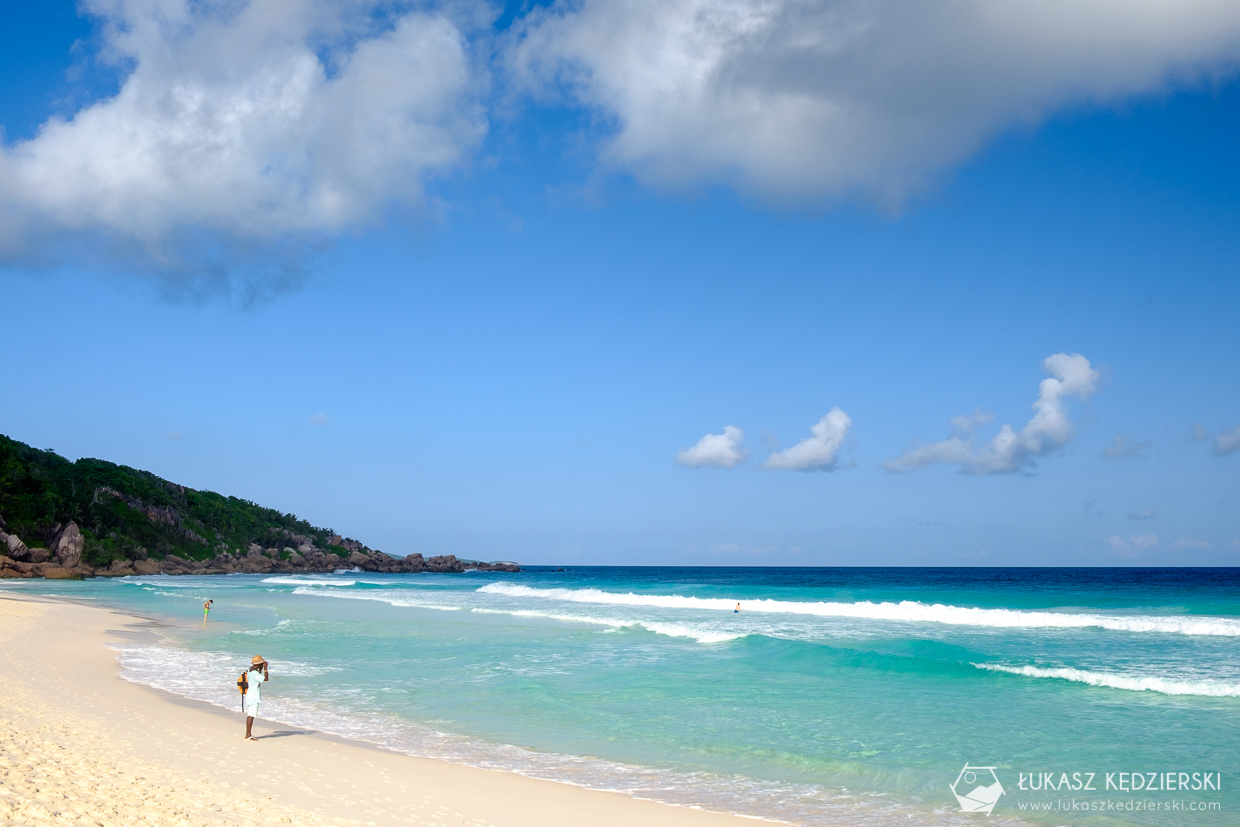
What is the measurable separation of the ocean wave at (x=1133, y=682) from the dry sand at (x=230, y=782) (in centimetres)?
1321

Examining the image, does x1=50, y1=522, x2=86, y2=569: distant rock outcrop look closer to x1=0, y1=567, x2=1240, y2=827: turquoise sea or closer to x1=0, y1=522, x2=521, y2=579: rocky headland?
x1=0, y1=522, x2=521, y2=579: rocky headland

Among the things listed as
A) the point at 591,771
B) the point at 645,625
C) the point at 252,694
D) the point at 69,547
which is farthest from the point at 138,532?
the point at 591,771

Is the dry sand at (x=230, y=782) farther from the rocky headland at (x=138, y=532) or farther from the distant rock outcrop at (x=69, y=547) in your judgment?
the distant rock outcrop at (x=69, y=547)

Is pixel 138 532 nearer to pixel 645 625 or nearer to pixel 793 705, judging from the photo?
pixel 645 625

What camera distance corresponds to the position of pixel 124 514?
80375 millimetres

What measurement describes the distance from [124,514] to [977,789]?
9121 cm

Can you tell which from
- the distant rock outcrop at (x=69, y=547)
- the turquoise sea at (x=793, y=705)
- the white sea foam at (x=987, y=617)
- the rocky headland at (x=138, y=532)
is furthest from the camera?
the rocky headland at (x=138, y=532)

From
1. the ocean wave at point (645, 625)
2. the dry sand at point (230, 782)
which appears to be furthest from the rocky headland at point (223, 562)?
the dry sand at point (230, 782)

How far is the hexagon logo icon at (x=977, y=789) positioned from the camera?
9453mm

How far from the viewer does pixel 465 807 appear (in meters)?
8.62

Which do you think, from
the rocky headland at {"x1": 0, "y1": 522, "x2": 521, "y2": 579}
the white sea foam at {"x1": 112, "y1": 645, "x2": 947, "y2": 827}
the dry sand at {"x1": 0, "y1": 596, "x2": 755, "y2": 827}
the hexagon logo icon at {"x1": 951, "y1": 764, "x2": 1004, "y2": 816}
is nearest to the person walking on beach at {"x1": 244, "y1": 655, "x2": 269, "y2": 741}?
the dry sand at {"x1": 0, "y1": 596, "x2": 755, "y2": 827}

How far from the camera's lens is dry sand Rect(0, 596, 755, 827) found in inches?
303

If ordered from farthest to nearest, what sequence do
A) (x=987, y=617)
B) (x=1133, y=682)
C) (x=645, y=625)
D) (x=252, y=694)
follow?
(x=987, y=617) < (x=645, y=625) < (x=1133, y=682) < (x=252, y=694)

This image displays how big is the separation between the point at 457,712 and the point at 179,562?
81.8 meters
